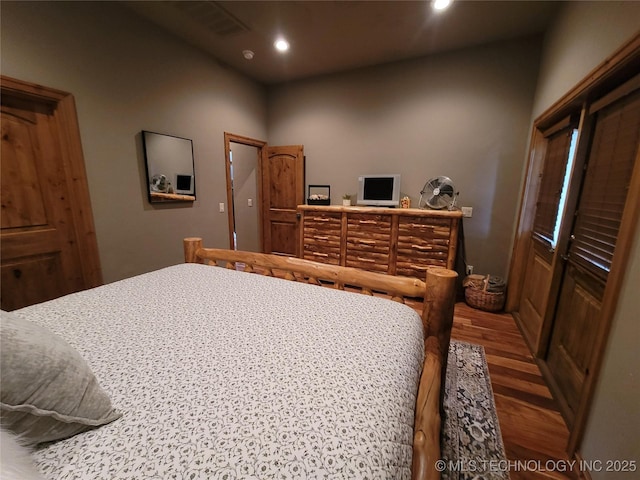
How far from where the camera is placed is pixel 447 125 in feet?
10.0

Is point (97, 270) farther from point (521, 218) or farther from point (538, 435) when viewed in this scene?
point (521, 218)

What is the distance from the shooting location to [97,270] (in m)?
2.28

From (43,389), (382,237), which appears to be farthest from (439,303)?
(382,237)

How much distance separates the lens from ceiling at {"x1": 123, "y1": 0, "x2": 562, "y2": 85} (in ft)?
7.20

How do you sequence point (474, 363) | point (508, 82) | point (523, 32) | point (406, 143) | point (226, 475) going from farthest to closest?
1. point (406, 143)
2. point (508, 82)
3. point (523, 32)
4. point (474, 363)
5. point (226, 475)

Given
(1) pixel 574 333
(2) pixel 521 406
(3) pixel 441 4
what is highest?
(3) pixel 441 4

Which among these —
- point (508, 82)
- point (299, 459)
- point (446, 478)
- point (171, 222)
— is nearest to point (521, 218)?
point (508, 82)

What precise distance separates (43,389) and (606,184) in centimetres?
240

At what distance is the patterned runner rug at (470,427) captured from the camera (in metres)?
1.22

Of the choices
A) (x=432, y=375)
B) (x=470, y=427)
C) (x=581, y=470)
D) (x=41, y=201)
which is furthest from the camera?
(x=41, y=201)

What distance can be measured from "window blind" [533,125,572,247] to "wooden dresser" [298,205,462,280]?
65 cm

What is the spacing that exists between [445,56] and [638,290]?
305cm

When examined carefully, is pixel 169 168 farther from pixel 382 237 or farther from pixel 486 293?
pixel 486 293

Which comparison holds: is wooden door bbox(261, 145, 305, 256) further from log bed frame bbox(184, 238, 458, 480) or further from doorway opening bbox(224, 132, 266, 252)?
log bed frame bbox(184, 238, 458, 480)
